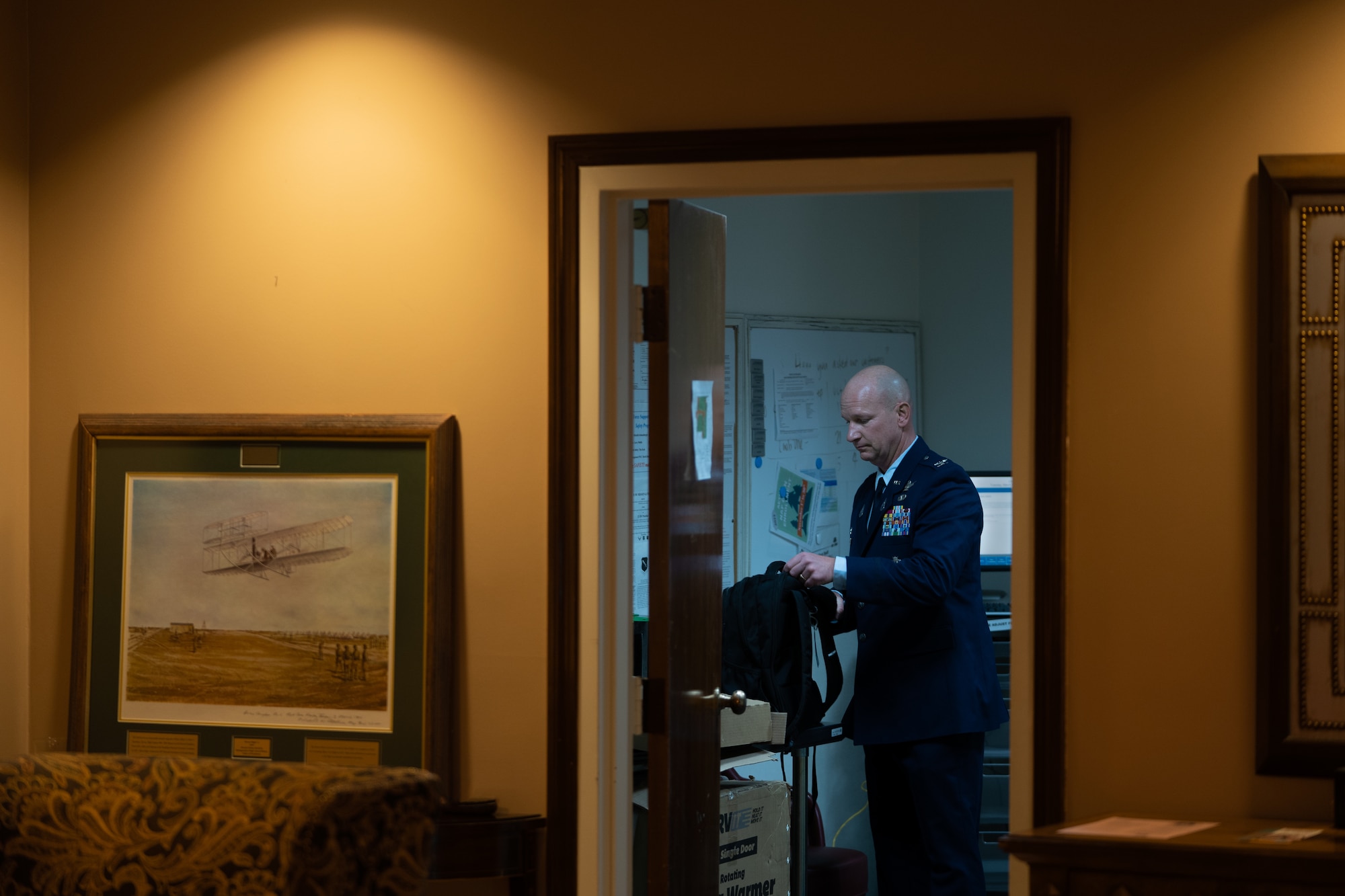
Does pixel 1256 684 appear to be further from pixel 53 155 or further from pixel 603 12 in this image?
pixel 53 155

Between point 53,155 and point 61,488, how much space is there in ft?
2.26

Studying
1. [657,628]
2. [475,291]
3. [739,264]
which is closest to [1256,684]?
[657,628]

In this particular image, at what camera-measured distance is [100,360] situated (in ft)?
8.95

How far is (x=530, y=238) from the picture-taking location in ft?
8.34

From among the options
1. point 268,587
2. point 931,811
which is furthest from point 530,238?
point 931,811

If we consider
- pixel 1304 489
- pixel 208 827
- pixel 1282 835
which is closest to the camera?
pixel 208 827

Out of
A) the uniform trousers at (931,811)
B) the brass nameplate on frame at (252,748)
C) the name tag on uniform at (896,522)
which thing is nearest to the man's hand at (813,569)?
the name tag on uniform at (896,522)

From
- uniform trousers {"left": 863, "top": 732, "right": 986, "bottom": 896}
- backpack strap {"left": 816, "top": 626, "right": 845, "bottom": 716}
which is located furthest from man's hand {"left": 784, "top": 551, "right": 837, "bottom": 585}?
uniform trousers {"left": 863, "top": 732, "right": 986, "bottom": 896}

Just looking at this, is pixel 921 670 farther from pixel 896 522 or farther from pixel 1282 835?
pixel 1282 835

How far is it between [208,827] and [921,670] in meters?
2.12

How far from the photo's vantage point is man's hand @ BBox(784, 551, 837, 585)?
3.72 meters

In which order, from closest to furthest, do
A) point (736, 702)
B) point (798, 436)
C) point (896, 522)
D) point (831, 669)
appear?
point (736, 702) < point (896, 522) < point (831, 669) < point (798, 436)

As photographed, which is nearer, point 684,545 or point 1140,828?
point 1140,828

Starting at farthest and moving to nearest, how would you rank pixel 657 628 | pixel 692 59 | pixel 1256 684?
1. pixel 657 628
2. pixel 692 59
3. pixel 1256 684
